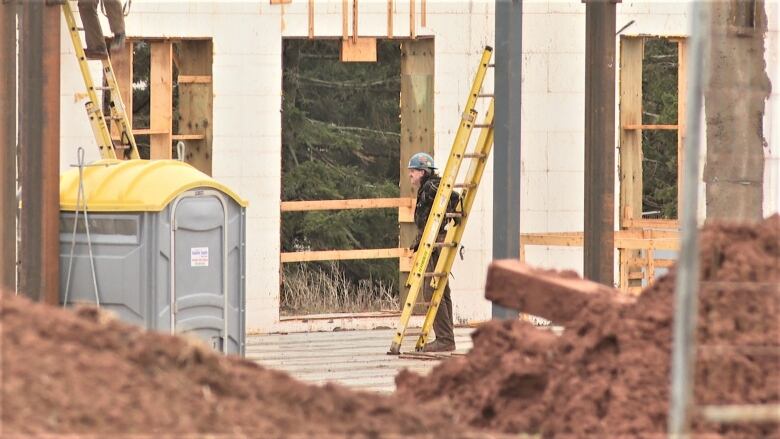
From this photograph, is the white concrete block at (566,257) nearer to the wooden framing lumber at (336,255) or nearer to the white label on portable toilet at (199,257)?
the wooden framing lumber at (336,255)

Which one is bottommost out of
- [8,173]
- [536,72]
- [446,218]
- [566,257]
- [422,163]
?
[566,257]

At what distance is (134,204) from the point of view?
10.9 m

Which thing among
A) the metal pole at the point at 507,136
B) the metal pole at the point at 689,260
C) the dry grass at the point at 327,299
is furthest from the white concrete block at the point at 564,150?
the metal pole at the point at 689,260

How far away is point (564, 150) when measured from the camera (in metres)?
17.2

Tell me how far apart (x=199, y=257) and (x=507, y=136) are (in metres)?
2.48

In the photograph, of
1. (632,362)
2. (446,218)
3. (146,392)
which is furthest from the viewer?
(446,218)

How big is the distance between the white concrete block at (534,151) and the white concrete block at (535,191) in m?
0.07

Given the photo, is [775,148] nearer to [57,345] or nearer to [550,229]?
[550,229]

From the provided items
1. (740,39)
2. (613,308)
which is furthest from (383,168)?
(613,308)

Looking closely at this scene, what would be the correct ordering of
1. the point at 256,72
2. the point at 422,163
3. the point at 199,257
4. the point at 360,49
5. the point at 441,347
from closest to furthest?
the point at 199,257, the point at 441,347, the point at 422,163, the point at 256,72, the point at 360,49

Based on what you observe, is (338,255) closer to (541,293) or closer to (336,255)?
(336,255)

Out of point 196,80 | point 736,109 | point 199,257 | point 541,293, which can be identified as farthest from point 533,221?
point 541,293

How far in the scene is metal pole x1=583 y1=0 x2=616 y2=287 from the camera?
1183 cm

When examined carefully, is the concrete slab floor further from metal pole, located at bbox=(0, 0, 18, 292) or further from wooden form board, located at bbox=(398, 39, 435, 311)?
metal pole, located at bbox=(0, 0, 18, 292)
